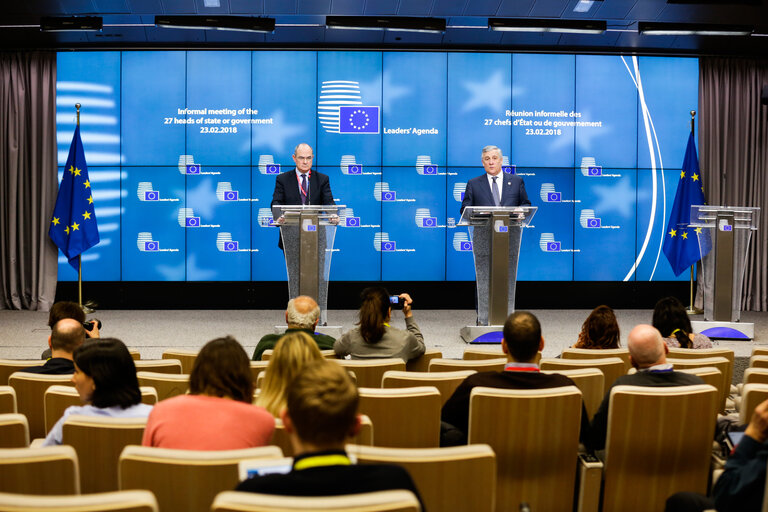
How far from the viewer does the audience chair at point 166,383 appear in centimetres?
329

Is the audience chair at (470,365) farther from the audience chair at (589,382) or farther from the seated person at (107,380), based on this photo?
the seated person at (107,380)

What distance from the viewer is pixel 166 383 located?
331 cm

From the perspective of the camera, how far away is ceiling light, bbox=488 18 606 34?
341 inches

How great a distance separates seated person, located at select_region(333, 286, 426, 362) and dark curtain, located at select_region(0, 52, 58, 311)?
6897 mm

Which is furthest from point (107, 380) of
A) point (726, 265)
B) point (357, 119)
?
point (357, 119)

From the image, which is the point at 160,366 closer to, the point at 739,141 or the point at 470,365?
the point at 470,365

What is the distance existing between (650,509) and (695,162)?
7.59 m

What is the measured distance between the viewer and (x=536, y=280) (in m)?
10.2

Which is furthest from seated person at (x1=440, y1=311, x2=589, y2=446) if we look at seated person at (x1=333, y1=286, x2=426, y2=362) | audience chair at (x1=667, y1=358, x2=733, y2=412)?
seated person at (x1=333, y1=286, x2=426, y2=362)

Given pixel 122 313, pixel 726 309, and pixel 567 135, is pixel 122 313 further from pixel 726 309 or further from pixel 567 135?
pixel 726 309

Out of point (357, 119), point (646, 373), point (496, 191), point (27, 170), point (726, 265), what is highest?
point (357, 119)

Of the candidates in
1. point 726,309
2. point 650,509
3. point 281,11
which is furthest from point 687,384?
point 281,11

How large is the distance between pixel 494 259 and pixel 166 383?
4156mm

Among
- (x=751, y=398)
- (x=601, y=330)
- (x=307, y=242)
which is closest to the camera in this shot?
(x=751, y=398)
